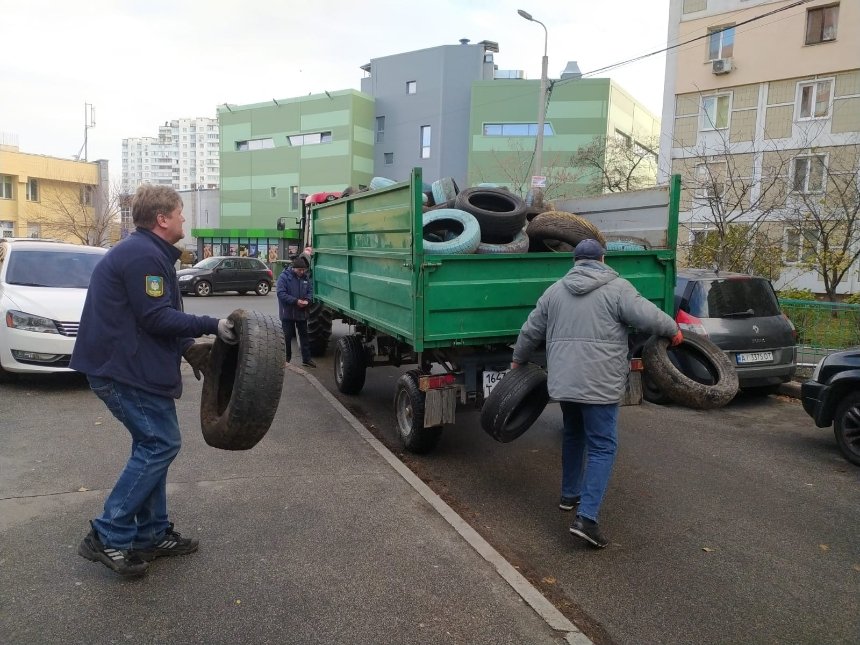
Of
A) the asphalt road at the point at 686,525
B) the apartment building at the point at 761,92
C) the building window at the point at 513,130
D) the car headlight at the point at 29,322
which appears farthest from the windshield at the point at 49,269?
the building window at the point at 513,130

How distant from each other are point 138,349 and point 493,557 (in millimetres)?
2193

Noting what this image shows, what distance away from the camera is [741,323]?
8.00m

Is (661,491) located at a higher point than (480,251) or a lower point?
lower

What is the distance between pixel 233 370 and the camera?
403 cm

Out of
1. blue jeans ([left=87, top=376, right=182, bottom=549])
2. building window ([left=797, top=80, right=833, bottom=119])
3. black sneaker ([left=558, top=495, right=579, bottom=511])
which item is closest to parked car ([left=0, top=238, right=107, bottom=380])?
blue jeans ([left=87, top=376, right=182, bottom=549])

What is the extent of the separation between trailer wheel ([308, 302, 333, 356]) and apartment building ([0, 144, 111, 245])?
36.8 m

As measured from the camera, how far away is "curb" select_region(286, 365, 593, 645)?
3174 millimetres

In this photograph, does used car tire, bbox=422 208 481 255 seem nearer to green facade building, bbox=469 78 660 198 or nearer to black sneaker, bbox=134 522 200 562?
black sneaker, bbox=134 522 200 562

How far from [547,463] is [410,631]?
10.2 feet

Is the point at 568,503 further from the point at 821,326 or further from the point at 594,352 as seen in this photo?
the point at 821,326

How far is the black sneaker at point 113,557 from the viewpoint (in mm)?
3422

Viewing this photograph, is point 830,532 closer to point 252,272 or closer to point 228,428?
point 228,428

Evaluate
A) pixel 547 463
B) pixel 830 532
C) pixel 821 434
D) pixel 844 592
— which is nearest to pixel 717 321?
pixel 821 434

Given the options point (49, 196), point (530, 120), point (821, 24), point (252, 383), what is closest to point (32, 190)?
point (49, 196)
